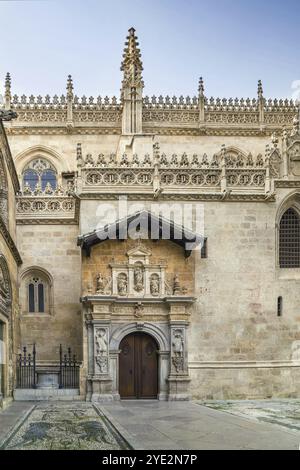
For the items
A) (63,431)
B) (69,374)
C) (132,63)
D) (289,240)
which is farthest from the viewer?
(132,63)

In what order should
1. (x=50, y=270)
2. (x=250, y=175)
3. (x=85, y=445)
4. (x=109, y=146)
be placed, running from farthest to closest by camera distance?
1. (x=109, y=146)
2. (x=50, y=270)
3. (x=250, y=175)
4. (x=85, y=445)

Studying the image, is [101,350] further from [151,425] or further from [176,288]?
[151,425]

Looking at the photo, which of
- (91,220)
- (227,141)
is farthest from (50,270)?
(227,141)

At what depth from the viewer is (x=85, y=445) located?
11273mm

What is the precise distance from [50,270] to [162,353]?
611 centimetres

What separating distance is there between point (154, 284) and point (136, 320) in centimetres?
131

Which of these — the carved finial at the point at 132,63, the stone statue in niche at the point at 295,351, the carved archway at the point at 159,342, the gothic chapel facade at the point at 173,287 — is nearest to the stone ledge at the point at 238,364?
the gothic chapel facade at the point at 173,287

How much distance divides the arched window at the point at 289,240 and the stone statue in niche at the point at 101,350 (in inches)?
263

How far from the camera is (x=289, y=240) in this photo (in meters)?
21.8

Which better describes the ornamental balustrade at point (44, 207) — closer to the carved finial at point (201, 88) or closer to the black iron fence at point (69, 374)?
the black iron fence at point (69, 374)

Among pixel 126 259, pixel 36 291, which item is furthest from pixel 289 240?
pixel 36 291

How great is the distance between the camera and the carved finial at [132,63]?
2845 cm
